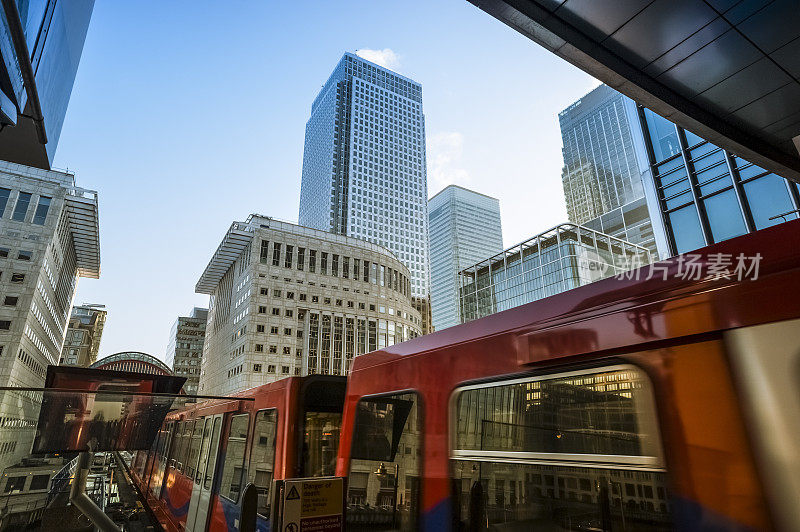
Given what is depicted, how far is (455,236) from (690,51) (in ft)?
500

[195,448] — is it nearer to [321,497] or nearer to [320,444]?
[320,444]

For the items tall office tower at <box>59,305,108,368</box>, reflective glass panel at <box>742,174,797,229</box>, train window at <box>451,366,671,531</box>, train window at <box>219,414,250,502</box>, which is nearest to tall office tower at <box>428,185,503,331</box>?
tall office tower at <box>59,305,108,368</box>

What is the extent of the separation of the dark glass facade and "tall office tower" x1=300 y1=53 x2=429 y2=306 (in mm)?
105469

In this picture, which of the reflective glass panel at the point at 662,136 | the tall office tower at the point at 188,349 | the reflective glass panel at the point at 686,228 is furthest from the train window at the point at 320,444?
the tall office tower at the point at 188,349

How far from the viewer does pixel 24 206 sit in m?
49.8

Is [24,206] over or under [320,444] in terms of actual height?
over

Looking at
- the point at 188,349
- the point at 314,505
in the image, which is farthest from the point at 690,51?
the point at 188,349

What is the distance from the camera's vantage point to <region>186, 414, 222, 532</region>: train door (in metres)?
6.65

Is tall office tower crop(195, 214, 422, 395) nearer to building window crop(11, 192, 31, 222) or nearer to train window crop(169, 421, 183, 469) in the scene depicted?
building window crop(11, 192, 31, 222)

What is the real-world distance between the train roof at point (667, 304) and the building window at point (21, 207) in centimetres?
6298

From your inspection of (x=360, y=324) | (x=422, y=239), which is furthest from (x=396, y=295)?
(x=422, y=239)

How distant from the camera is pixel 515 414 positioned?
2.59m

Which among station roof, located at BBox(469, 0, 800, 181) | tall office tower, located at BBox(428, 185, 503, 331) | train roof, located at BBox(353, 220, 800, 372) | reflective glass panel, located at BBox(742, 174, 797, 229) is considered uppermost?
tall office tower, located at BBox(428, 185, 503, 331)

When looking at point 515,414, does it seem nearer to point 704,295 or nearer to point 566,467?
point 566,467
